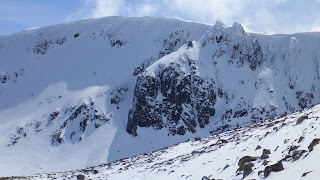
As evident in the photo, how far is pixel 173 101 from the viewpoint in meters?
92.1

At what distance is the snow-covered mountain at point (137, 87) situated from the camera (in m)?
83.5

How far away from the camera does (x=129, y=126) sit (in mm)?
86875

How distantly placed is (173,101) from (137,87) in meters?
10.3

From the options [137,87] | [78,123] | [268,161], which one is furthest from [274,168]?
[137,87]

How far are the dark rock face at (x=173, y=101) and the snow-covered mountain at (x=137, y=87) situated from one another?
27 centimetres

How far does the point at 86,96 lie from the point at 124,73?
14290 millimetres

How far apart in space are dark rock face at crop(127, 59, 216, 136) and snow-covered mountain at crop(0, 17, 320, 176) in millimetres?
269

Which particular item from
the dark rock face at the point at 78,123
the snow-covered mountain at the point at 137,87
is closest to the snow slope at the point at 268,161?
the snow-covered mountain at the point at 137,87

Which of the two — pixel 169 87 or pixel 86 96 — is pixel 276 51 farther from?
pixel 86 96

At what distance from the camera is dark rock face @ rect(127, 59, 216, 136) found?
8862cm

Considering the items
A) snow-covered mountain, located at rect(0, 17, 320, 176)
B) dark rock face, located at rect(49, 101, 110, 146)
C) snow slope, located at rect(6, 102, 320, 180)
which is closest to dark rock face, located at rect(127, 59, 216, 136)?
snow-covered mountain, located at rect(0, 17, 320, 176)

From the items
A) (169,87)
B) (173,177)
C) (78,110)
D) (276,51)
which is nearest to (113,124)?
(78,110)

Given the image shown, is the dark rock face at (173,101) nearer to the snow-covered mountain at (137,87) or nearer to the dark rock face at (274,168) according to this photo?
the snow-covered mountain at (137,87)

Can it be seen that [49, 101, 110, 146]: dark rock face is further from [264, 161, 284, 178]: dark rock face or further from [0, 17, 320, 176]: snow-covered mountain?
[264, 161, 284, 178]: dark rock face
